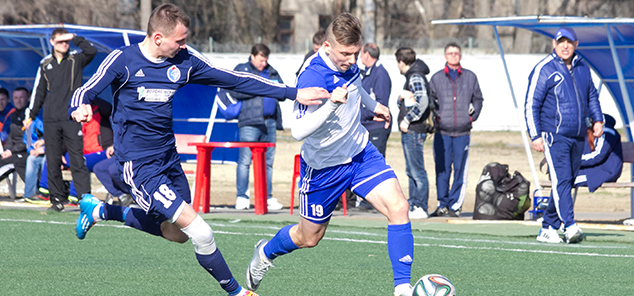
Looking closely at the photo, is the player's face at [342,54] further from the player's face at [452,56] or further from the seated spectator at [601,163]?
the player's face at [452,56]

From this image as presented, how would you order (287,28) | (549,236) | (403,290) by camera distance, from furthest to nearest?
(287,28)
(549,236)
(403,290)

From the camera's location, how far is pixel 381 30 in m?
44.8

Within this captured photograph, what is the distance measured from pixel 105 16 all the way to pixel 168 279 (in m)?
28.8

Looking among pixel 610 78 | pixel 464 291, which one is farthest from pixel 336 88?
pixel 610 78

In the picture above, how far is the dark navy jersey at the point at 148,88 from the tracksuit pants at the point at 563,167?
409 cm

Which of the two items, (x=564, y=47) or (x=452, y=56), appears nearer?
(x=564, y=47)

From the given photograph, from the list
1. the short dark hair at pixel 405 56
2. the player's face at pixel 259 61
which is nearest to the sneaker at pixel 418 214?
the short dark hair at pixel 405 56

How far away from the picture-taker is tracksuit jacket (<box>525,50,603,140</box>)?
8664mm

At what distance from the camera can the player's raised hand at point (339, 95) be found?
5.10 m

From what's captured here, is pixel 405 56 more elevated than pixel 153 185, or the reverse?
pixel 405 56

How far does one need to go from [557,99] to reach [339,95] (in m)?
4.35

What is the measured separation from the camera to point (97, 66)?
1402 centimetres

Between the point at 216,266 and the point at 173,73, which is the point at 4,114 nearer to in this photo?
the point at 173,73

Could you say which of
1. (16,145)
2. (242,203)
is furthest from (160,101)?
(16,145)
